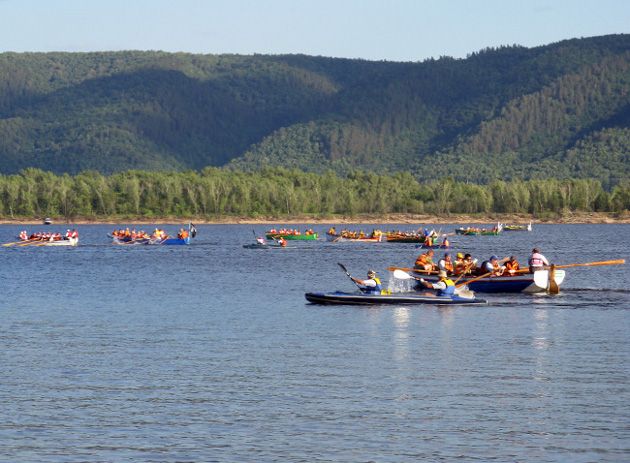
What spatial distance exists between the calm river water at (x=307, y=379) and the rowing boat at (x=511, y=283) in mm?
1330

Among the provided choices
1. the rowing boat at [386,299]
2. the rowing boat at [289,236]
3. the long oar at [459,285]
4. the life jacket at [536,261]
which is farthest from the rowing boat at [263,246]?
the rowing boat at [386,299]

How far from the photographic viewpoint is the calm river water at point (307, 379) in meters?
30.2

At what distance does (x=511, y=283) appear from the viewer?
70.6 metres

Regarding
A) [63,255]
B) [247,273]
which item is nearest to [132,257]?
[63,255]

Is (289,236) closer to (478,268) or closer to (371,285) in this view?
(478,268)

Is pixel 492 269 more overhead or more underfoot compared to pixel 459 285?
more overhead

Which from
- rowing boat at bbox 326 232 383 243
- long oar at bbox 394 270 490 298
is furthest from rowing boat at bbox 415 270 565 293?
rowing boat at bbox 326 232 383 243

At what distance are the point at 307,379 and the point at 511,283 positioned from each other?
33.9 metres

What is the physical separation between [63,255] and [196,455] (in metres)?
97.8

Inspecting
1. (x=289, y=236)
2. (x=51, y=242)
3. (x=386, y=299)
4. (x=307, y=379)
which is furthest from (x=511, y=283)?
(x=289, y=236)

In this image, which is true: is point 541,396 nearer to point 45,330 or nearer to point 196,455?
point 196,455

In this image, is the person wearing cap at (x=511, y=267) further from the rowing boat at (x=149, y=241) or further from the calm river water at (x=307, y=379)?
the rowing boat at (x=149, y=241)

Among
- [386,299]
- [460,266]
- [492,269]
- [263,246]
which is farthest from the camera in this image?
[263,246]

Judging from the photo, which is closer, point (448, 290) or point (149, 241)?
point (448, 290)
